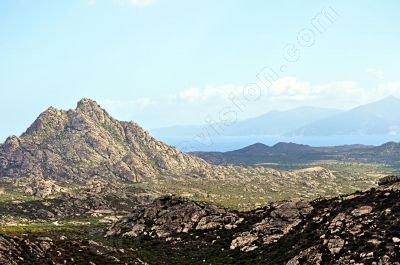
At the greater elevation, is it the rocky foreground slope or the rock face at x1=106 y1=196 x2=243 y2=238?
the rock face at x1=106 y1=196 x2=243 y2=238

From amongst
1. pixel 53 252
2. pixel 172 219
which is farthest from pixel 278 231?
pixel 53 252

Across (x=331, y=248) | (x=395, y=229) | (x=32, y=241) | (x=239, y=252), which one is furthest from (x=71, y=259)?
(x=395, y=229)

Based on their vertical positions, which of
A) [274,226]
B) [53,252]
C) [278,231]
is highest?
[53,252]

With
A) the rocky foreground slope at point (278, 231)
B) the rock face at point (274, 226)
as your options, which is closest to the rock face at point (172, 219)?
the rocky foreground slope at point (278, 231)

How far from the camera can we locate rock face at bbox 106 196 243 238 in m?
142

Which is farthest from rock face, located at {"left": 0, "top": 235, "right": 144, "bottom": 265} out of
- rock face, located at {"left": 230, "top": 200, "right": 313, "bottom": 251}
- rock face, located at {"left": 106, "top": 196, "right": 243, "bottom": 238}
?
rock face, located at {"left": 230, "top": 200, "right": 313, "bottom": 251}

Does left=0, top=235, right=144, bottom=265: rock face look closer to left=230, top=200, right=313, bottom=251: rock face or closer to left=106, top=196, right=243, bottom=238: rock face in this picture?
left=106, top=196, right=243, bottom=238: rock face

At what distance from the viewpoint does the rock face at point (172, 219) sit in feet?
465

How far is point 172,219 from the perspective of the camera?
494 ft

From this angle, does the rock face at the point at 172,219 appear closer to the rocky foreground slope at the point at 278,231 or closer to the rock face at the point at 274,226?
the rocky foreground slope at the point at 278,231

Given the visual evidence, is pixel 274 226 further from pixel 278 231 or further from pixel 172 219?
pixel 172 219

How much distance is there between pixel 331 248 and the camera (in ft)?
307

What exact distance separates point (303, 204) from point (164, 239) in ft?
152

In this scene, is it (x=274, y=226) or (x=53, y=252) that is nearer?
(x=53, y=252)
